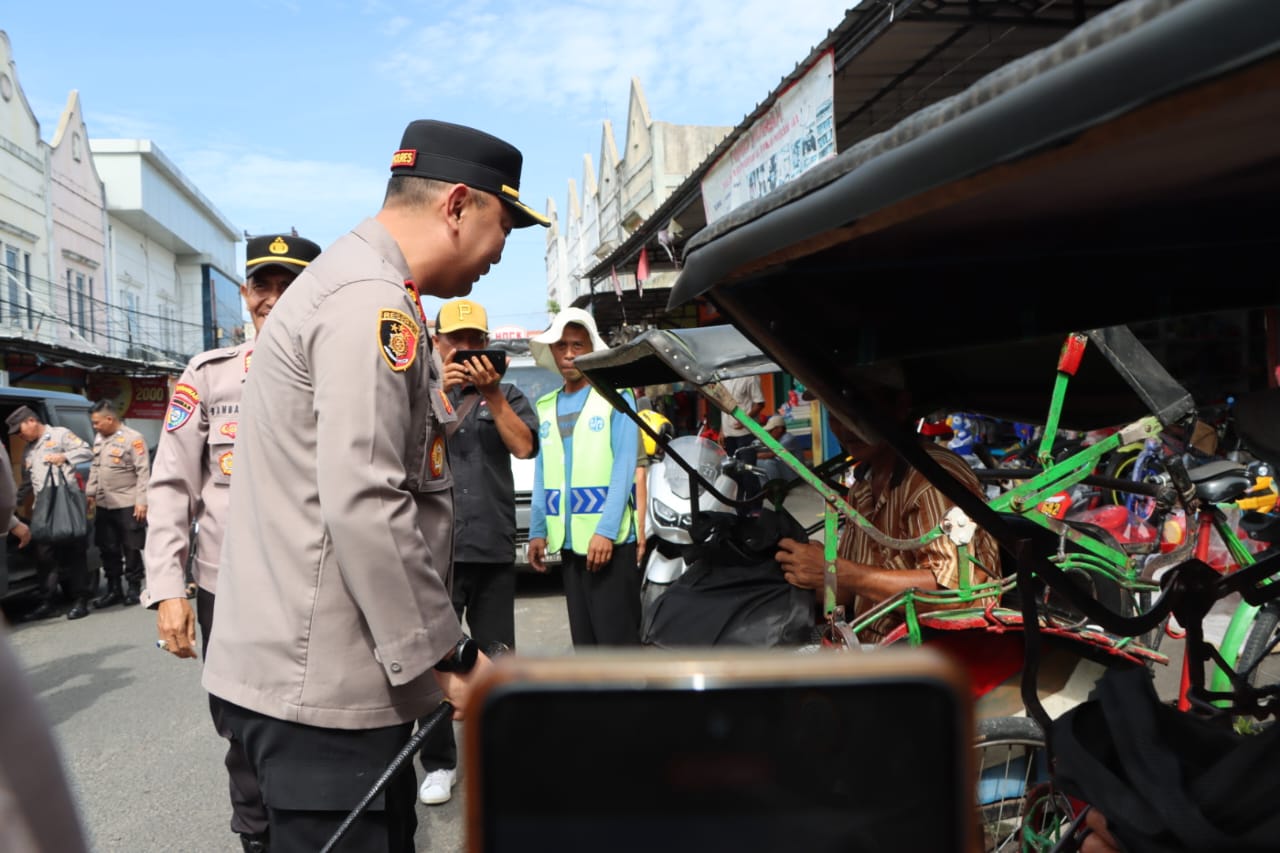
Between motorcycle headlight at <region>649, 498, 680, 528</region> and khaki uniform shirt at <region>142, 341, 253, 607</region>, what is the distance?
5.51 ft

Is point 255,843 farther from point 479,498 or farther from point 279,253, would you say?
point 279,253

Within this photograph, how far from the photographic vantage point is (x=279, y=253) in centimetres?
342

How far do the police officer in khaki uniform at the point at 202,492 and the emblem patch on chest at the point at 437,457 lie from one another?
47.9 inches

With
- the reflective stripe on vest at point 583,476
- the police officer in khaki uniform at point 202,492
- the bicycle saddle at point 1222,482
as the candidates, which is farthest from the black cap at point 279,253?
the bicycle saddle at point 1222,482

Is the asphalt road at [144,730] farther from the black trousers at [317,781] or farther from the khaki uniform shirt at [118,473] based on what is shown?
the khaki uniform shirt at [118,473]

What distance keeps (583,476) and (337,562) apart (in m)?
2.45

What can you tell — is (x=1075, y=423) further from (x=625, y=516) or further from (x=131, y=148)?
(x=131, y=148)

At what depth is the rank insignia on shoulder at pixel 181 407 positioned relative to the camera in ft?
10.4

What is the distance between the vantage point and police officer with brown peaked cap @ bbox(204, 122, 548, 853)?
1.77 m

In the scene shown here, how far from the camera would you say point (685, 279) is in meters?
1.31

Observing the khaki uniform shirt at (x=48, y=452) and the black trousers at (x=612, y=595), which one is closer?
the black trousers at (x=612, y=595)

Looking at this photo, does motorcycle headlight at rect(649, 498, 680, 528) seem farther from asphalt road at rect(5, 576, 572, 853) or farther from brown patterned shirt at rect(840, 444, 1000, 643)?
brown patterned shirt at rect(840, 444, 1000, 643)

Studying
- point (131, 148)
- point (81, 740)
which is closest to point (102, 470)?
point (81, 740)

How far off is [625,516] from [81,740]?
3.58 m
